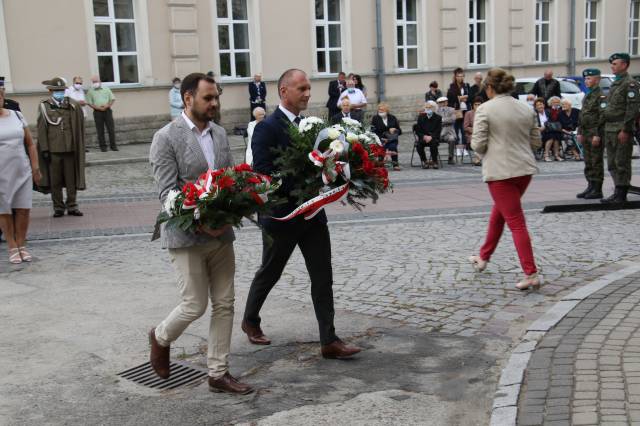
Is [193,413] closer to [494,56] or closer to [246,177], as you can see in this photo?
[246,177]

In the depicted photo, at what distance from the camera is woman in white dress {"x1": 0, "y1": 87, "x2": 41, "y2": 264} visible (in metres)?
8.91

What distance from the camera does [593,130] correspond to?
11.9 metres

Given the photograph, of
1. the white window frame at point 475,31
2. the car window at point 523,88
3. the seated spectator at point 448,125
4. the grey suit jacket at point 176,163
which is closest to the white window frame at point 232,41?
the seated spectator at point 448,125

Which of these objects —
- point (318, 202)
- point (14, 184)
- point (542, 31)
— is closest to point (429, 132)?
point (14, 184)

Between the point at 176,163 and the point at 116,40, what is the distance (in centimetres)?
1776

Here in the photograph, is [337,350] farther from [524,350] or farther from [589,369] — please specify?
[589,369]

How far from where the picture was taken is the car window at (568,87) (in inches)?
985

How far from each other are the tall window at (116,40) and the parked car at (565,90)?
1071 centimetres

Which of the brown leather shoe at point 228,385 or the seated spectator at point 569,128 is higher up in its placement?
the seated spectator at point 569,128

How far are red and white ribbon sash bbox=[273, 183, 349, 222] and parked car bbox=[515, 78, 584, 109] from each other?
19.0 m

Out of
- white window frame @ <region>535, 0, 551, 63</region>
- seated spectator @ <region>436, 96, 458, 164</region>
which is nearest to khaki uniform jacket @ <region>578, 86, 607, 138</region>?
seated spectator @ <region>436, 96, 458, 164</region>

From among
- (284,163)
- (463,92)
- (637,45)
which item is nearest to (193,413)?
(284,163)

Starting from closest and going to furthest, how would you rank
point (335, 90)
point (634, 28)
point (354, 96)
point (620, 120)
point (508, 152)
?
point (508, 152)
point (620, 120)
point (354, 96)
point (335, 90)
point (634, 28)

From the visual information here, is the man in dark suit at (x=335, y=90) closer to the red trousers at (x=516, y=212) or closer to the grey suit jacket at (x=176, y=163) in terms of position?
the red trousers at (x=516, y=212)
